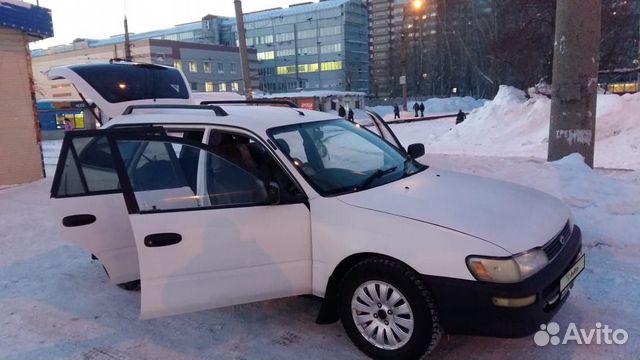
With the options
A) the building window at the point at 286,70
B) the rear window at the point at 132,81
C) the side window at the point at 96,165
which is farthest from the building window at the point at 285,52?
the side window at the point at 96,165

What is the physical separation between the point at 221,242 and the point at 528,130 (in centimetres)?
1806

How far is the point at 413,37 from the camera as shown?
101812mm

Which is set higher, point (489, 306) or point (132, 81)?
point (132, 81)

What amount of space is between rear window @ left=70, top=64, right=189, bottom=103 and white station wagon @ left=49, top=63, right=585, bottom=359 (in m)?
2.65

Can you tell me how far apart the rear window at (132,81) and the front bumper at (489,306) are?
5.21 metres

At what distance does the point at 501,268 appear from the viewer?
2.86m

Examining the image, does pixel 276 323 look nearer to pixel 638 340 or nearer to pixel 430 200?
pixel 430 200

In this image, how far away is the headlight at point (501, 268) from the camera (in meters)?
2.85

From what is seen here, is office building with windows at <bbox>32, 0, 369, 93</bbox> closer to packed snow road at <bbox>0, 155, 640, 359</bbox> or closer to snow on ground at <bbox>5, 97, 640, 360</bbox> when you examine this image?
snow on ground at <bbox>5, 97, 640, 360</bbox>

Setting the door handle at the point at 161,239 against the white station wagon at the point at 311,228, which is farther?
the door handle at the point at 161,239

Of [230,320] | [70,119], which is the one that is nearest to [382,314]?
[230,320]

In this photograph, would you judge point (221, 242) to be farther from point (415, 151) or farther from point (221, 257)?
point (415, 151)

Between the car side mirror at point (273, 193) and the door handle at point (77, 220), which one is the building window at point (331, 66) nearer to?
the door handle at point (77, 220)

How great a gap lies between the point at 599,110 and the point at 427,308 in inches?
678
